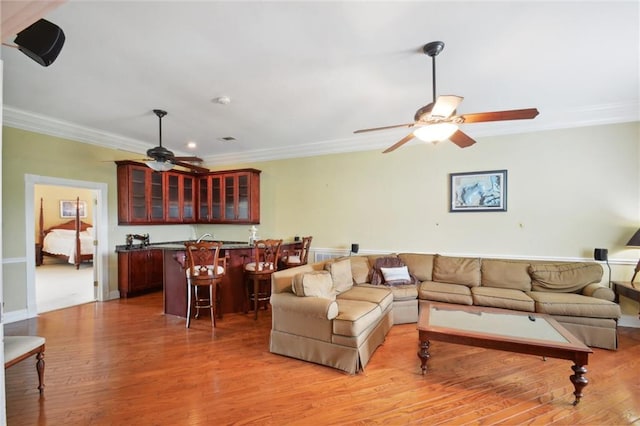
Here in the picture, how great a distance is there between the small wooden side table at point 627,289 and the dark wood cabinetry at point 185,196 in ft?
18.6

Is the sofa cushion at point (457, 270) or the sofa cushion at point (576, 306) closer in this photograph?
the sofa cushion at point (576, 306)

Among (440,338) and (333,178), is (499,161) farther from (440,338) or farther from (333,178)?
(440,338)

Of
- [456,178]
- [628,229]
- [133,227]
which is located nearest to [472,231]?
[456,178]

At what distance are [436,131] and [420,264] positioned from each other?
239cm

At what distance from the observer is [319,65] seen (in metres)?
2.88

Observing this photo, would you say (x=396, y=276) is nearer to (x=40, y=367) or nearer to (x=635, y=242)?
(x=635, y=242)

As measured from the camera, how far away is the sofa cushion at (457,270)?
4223 millimetres

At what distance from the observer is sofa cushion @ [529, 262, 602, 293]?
375 cm

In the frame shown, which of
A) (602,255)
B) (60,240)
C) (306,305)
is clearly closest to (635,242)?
(602,255)

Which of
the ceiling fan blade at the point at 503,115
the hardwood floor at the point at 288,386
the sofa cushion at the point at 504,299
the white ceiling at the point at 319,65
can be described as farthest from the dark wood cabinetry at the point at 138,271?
the ceiling fan blade at the point at 503,115

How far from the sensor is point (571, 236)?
4.15 meters

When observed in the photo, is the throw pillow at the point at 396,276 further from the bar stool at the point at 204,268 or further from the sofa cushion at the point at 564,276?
the bar stool at the point at 204,268

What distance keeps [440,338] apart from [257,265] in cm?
251

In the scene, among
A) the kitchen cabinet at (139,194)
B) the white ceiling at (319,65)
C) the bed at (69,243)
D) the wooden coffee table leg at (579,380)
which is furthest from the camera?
the bed at (69,243)
